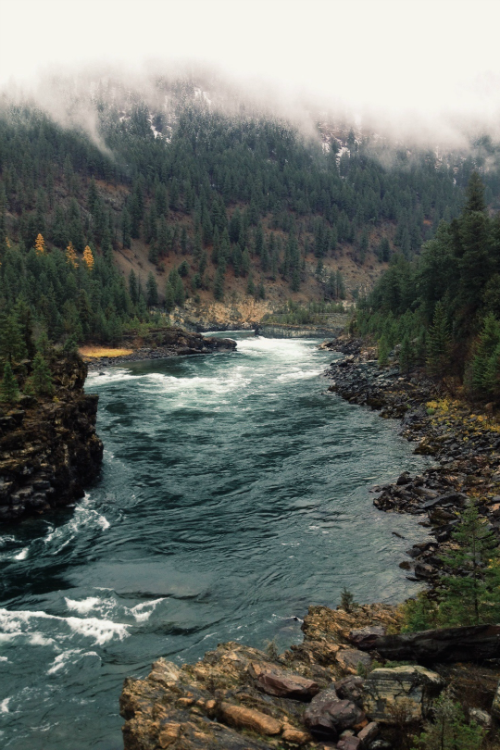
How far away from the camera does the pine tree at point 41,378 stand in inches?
1359

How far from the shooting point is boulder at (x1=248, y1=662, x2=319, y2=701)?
1179 centimetres

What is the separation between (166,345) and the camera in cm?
12488

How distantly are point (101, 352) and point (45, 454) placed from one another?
86.8 metres

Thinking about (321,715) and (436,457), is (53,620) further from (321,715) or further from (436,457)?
(436,457)

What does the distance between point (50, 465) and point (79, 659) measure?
15.4 meters

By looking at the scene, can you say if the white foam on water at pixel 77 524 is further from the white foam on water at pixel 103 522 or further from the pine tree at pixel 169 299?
the pine tree at pixel 169 299

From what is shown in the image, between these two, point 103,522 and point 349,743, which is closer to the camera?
point 349,743

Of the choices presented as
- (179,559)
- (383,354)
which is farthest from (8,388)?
(383,354)

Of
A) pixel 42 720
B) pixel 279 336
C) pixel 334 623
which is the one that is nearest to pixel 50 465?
pixel 42 720

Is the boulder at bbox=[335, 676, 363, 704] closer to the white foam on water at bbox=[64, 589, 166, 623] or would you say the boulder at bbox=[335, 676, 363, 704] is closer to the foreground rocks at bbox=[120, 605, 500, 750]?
the foreground rocks at bbox=[120, 605, 500, 750]

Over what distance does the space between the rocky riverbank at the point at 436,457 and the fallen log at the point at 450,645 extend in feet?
25.6

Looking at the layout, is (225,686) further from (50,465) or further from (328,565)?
(50,465)

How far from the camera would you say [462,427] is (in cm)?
3959

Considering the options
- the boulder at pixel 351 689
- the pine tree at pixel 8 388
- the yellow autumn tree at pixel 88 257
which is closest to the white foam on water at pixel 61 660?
the boulder at pixel 351 689
